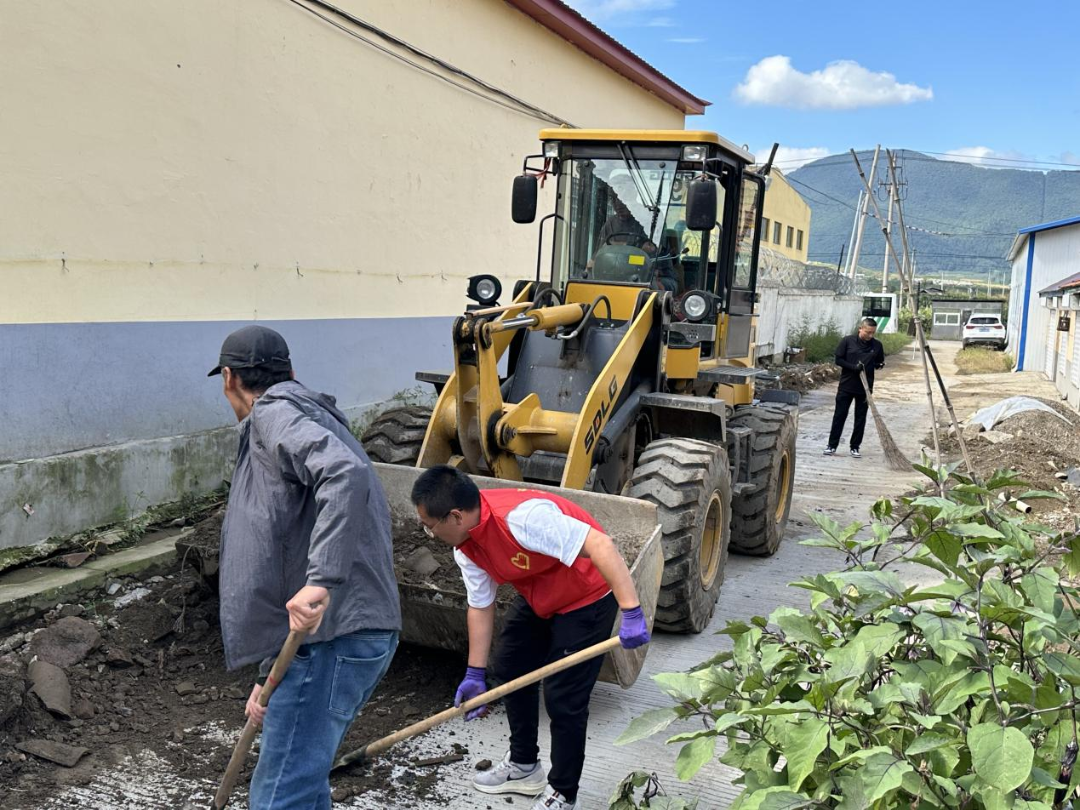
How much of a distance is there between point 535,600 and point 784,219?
35.1m

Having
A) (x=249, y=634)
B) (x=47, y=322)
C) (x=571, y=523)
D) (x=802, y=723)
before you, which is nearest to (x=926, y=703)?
(x=802, y=723)

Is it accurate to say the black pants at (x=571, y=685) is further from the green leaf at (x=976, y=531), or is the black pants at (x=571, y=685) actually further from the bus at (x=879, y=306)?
the bus at (x=879, y=306)

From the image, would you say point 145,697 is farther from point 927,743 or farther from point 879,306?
point 879,306

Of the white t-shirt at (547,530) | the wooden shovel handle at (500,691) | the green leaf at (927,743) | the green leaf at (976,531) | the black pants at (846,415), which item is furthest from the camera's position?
the black pants at (846,415)

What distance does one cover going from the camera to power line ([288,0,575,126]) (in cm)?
872

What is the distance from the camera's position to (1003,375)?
2689 centimetres

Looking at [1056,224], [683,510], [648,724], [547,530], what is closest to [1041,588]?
[648,724]

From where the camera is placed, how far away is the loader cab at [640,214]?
6609 millimetres

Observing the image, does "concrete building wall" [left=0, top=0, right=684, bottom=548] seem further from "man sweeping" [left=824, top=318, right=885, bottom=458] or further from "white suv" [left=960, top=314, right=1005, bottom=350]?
"white suv" [left=960, top=314, right=1005, bottom=350]

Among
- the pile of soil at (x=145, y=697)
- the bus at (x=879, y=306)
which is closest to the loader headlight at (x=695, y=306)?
the pile of soil at (x=145, y=697)

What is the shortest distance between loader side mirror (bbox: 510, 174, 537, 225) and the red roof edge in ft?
20.3

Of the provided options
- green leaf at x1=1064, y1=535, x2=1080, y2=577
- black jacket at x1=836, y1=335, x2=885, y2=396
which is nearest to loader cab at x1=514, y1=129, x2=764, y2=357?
green leaf at x1=1064, y1=535, x2=1080, y2=577

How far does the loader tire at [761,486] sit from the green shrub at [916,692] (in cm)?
411

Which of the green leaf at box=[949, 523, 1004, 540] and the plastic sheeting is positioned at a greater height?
the green leaf at box=[949, 523, 1004, 540]
